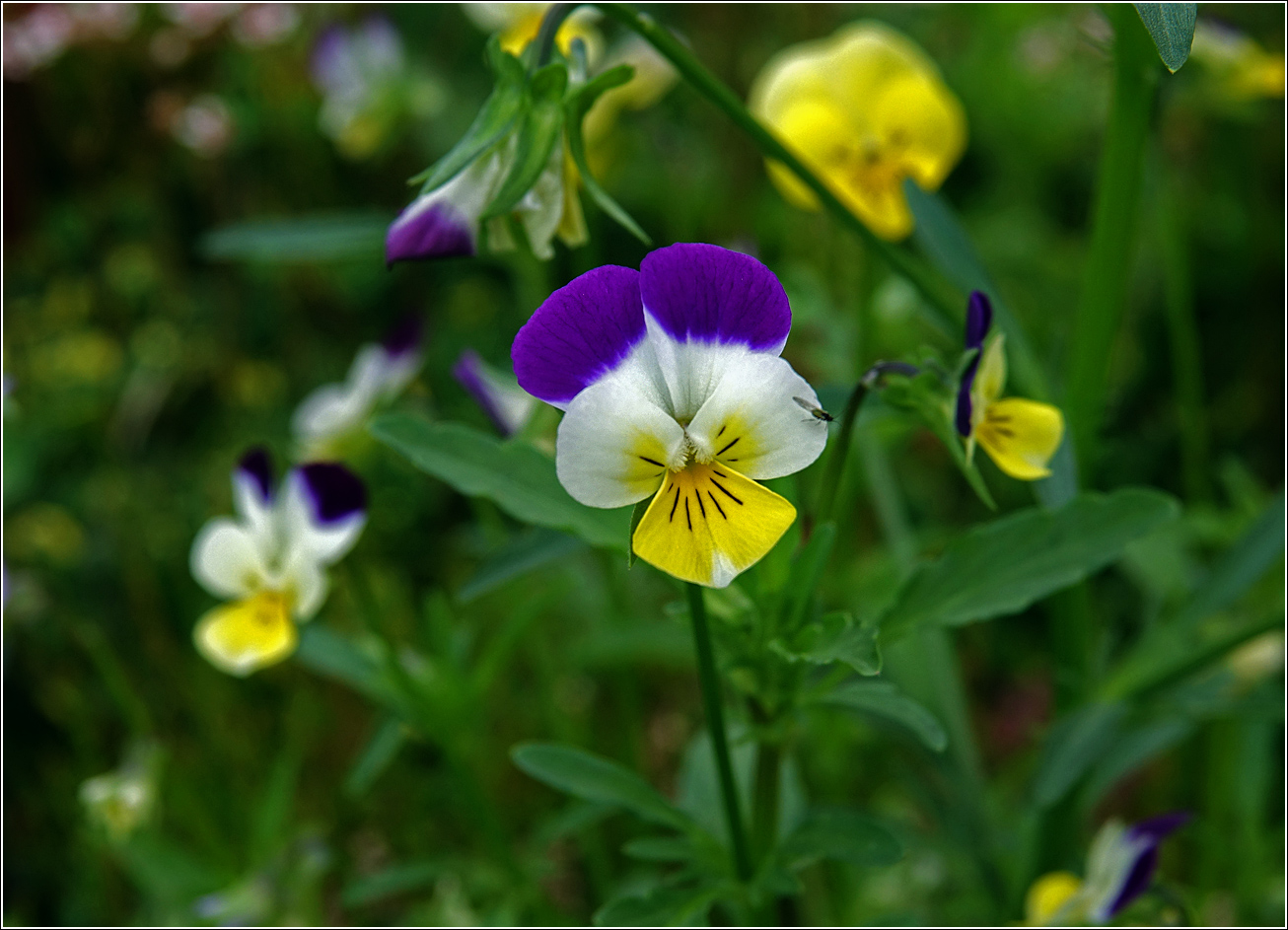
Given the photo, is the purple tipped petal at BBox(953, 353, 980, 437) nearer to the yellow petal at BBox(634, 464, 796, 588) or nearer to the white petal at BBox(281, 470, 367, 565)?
the yellow petal at BBox(634, 464, 796, 588)

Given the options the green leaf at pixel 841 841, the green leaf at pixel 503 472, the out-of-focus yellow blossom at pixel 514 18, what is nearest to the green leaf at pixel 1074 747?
the green leaf at pixel 841 841

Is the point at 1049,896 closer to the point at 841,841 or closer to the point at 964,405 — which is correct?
the point at 841,841

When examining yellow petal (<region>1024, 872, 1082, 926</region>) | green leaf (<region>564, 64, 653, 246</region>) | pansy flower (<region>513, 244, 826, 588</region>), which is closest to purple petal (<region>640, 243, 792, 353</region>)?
pansy flower (<region>513, 244, 826, 588</region>)

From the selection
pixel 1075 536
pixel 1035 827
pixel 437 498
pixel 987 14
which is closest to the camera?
pixel 1075 536

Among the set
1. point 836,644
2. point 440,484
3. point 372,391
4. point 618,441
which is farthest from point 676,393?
point 440,484

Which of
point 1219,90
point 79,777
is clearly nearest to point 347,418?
point 79,777

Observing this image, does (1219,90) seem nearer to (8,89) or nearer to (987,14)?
(987,14)
